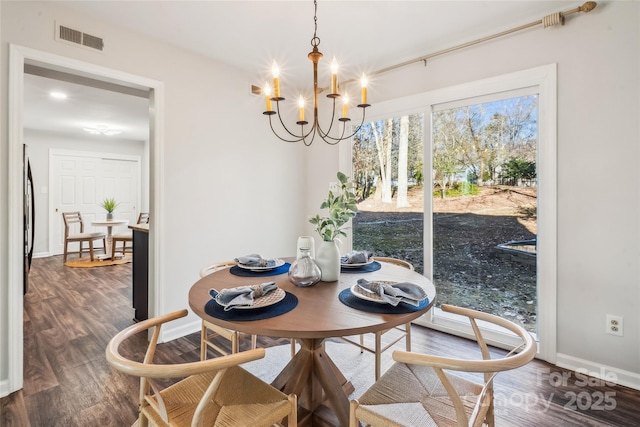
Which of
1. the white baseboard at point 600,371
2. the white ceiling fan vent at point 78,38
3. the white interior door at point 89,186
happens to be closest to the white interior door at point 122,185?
the white interior door at point 89,186

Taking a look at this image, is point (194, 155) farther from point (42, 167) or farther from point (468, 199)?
point (42, 167)

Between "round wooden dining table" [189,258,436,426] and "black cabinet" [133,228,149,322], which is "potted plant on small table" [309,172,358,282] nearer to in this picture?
"round wooden dining table" [189,258,436,426]

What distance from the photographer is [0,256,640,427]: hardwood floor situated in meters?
1.69

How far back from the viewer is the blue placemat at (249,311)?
3.83ft

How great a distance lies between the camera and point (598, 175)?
2.04m

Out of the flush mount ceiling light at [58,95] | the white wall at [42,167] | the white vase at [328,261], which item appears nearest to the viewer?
the white vase at [328,261]

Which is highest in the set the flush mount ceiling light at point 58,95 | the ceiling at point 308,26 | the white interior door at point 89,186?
the flush mount ceiling light at point 58,95

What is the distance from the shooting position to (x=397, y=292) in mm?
1300

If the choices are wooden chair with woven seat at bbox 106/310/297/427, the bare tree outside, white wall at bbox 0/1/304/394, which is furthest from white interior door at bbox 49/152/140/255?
wooden chair with woven seat at bbox 106/310/297/427

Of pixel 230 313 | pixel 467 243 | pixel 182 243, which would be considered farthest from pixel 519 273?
pixel 182 243

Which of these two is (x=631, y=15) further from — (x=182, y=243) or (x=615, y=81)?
(x=182, y=243)

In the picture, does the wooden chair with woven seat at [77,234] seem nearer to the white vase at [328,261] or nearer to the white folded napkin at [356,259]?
the white folded napkin at [356,259]

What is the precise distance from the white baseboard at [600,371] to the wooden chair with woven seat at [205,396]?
207 centimetres

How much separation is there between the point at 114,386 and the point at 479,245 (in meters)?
2.84
